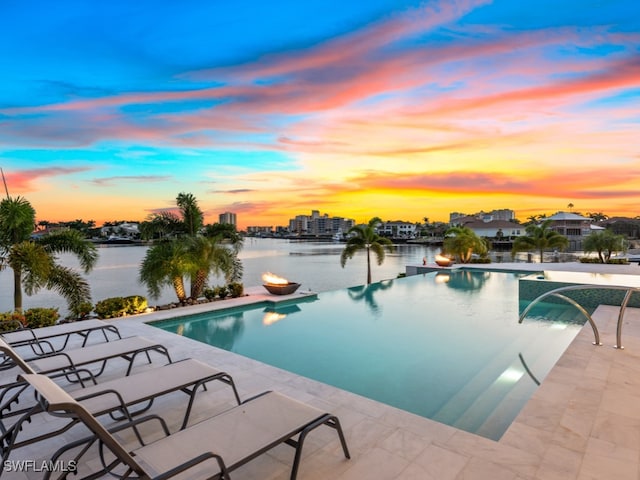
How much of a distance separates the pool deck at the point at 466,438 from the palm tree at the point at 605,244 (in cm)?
2257

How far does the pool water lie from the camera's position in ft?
15.6

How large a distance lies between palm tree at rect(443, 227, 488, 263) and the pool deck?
651 inches

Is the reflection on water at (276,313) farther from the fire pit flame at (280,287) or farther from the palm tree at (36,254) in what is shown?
the palm tree at (36,254)

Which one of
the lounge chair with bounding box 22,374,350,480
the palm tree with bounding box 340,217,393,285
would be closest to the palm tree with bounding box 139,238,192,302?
the lounge chair with bounding box 22,374,350,480

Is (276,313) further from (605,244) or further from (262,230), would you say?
(262,230)

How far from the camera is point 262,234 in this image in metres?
114

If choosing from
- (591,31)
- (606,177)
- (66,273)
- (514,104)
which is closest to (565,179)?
(606,177)

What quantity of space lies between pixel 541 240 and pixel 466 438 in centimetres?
2491

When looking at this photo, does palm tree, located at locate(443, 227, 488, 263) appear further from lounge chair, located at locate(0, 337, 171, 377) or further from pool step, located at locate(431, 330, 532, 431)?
lounge chair, located at locate(0, 337, 171, 377)

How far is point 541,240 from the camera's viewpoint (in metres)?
24.2

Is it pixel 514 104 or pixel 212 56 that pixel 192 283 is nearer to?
pixel 212 56

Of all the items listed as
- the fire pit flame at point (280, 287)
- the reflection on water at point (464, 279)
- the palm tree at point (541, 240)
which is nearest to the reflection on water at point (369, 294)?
the fire pit flame at point (280, 287)

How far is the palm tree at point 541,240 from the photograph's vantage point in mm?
24016

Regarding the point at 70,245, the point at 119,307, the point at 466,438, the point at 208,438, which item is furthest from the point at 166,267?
the point at 466,438
